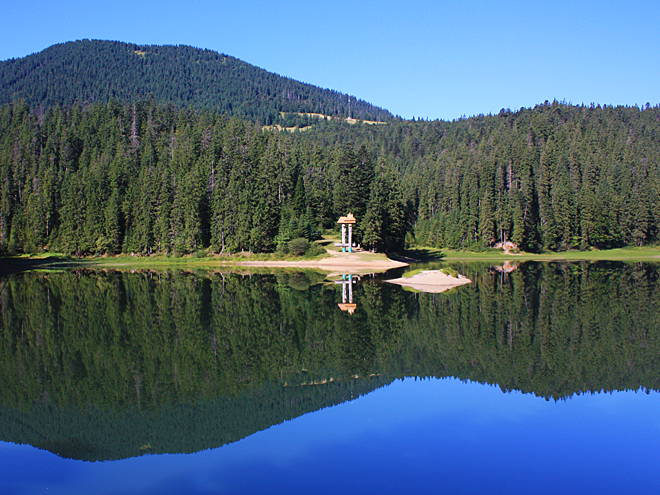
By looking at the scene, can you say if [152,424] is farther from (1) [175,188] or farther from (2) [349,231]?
(1) [175,188]

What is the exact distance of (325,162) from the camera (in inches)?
3868

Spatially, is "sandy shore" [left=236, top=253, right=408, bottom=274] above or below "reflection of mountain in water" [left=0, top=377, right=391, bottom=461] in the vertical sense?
below

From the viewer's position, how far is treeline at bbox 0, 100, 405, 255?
73938 mm

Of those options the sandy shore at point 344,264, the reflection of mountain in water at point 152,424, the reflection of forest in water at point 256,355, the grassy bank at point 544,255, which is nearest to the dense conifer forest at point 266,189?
the grassy bank at point 544,255

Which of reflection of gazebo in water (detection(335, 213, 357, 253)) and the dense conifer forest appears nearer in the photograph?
reflection of gazebo in water (detection(335, 213, 357, 253))

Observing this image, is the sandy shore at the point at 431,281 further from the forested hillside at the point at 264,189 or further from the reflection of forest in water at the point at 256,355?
the forested hillside at the point at 264,189

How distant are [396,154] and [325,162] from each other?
231 feet

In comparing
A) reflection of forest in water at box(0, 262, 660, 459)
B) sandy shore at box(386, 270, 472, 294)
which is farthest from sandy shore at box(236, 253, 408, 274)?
reflection of forest in water at box(0, 262, 660, 459)

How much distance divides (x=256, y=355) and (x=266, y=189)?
5557cm

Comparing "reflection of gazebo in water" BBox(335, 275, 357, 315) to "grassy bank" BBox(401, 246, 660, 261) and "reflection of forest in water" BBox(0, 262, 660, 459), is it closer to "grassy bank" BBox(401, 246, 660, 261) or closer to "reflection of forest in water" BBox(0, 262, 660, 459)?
"reflection of forest in water" BBox(0, 262, 660, 459)

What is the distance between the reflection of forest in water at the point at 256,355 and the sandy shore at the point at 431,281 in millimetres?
7521

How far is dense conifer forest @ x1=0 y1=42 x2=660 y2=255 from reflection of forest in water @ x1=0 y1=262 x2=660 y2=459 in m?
39.0

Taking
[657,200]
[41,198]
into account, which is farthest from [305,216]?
[657,200]

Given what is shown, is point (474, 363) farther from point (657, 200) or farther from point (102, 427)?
point (657, 200)
